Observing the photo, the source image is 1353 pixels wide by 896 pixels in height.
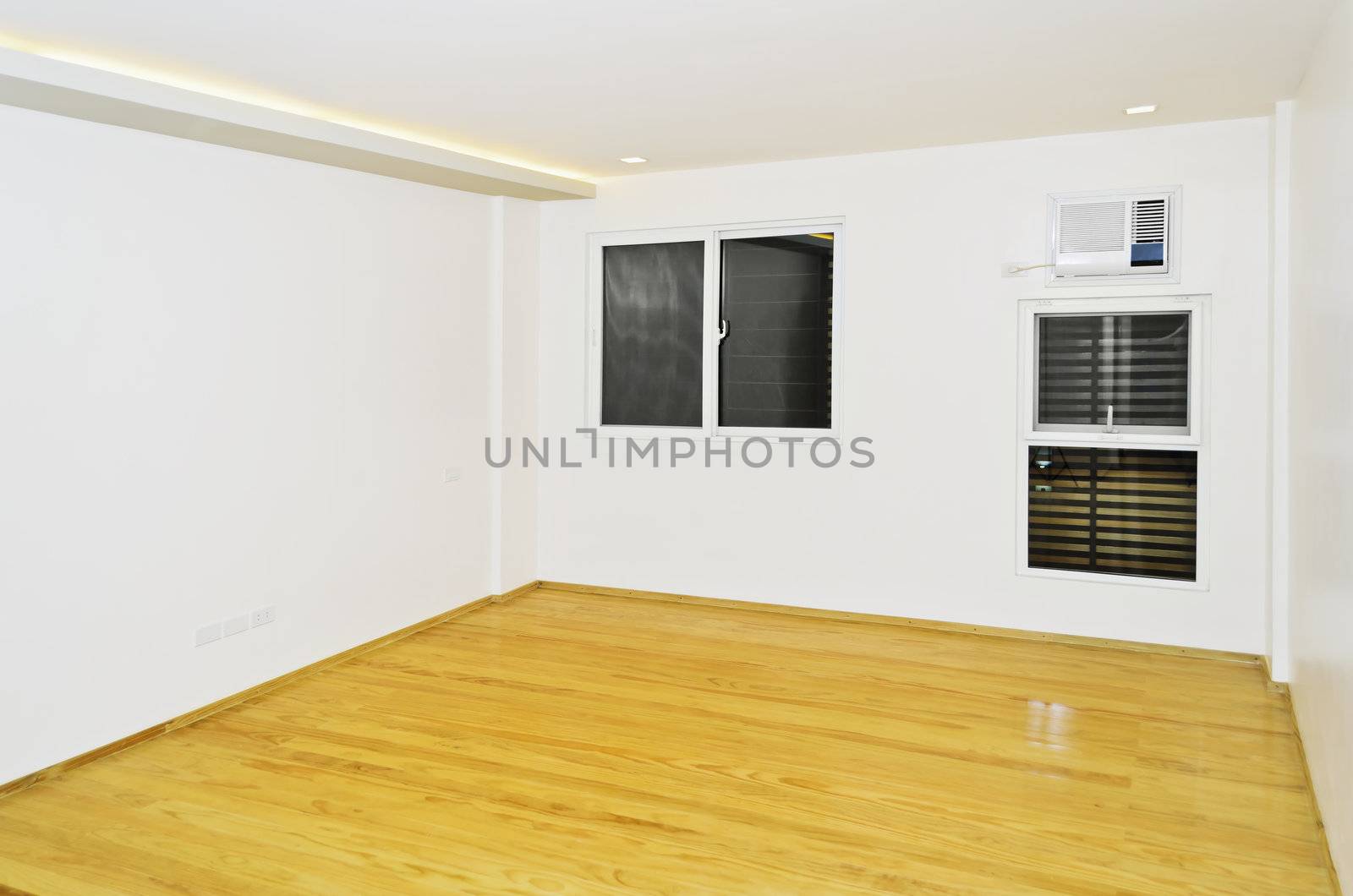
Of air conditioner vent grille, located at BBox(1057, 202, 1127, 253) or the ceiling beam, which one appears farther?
air conditioner vent grille, located at BBox(1057, 202, 1127, 253)

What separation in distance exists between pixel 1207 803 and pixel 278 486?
4.02 m

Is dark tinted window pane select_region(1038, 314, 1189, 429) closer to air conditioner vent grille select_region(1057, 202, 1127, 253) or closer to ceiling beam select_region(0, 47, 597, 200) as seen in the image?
air conditioner vent grille select_region(1057, 202, 1127, 253)

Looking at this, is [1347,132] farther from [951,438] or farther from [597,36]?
[951,438]

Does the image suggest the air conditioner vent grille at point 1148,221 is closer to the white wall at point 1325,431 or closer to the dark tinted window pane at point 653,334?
the white wall at point 1325,431

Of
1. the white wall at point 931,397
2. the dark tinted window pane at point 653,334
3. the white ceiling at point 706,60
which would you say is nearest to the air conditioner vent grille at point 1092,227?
the white wall at point 931,397

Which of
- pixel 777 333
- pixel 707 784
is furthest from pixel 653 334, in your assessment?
pixel 707 784

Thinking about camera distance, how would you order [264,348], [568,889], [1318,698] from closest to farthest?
[568,889] → [1318,698] → [264,348]

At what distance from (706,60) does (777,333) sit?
Answer: 237 cm

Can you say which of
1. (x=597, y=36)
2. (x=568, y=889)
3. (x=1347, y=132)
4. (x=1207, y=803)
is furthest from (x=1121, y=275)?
(x=568, y=889)

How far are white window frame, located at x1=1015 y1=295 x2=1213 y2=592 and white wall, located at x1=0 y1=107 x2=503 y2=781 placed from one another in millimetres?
3291

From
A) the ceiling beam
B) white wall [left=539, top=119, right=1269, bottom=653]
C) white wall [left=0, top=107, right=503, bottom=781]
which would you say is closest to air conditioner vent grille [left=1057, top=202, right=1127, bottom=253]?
white wall [left=539, top=119, right=1269, bottom=653]

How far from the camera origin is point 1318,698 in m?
3.24

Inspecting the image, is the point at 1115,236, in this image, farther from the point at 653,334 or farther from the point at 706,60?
the point at 653,334

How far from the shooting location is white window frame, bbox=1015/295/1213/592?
4836mm
